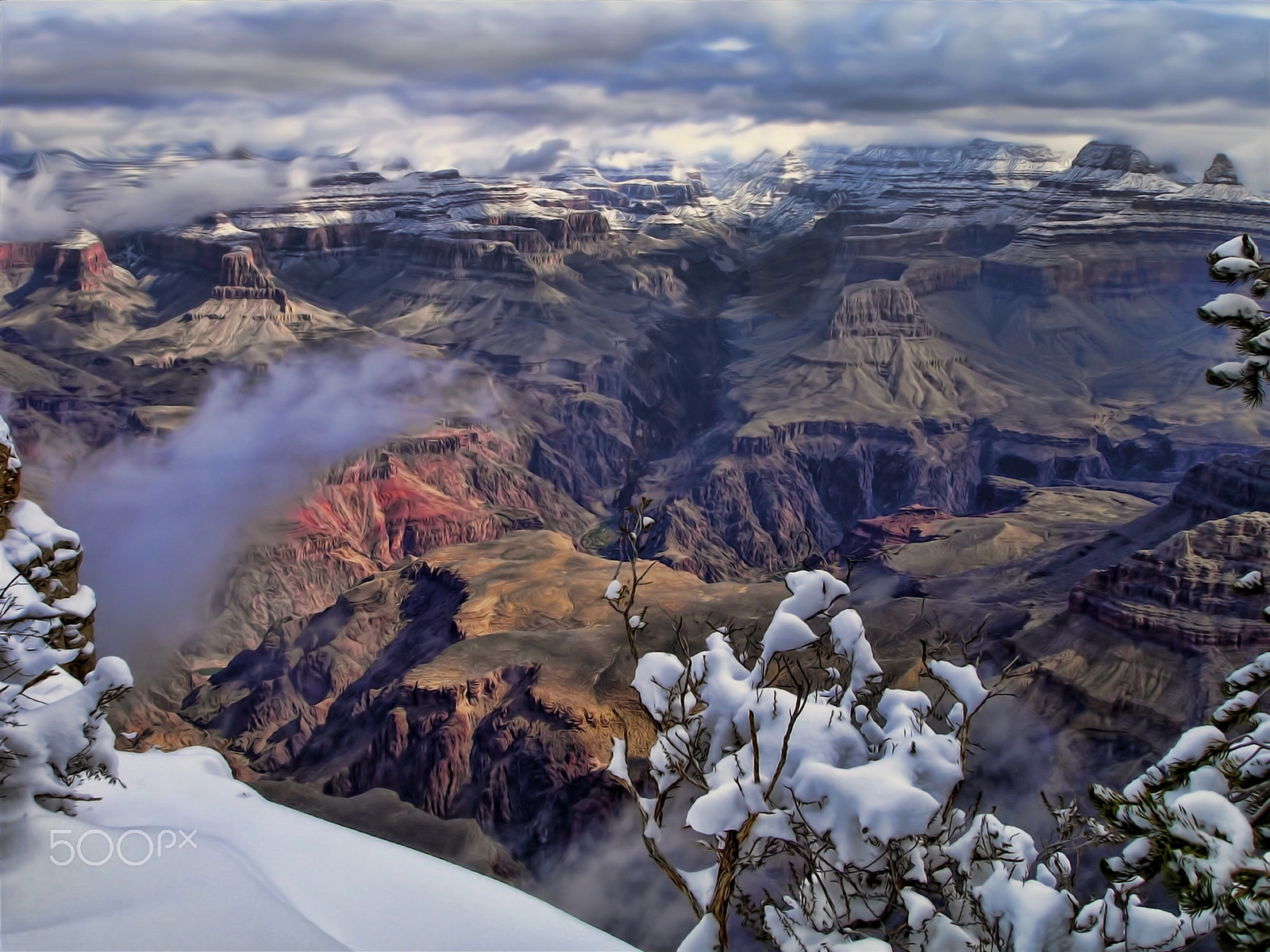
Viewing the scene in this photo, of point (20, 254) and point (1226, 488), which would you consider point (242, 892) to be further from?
point (20, 254)

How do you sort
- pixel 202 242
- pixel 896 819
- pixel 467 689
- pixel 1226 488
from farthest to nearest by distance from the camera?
pixel 202 242
pixel 1226 488
pixel 467 689
pixel 896 819

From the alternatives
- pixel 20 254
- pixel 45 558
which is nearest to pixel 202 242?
pixel 20 254

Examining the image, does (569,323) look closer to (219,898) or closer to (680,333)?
(680,333)

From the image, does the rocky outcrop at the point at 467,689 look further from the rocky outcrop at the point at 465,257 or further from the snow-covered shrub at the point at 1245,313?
the rocky outcrop at the point at 465,257

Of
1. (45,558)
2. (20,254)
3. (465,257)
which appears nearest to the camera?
(45,558)

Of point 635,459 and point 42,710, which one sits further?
point 635,459

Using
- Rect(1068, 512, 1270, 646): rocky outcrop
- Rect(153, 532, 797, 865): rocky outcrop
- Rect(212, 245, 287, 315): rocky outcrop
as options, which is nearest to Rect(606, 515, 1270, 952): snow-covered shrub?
Rect(153, 532, 797, 865): rocky outcrop

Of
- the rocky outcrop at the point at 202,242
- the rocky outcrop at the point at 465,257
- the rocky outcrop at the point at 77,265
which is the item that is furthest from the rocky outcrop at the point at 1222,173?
the rocky outcrop at the point at 77,265

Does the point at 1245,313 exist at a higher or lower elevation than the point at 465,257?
higher
